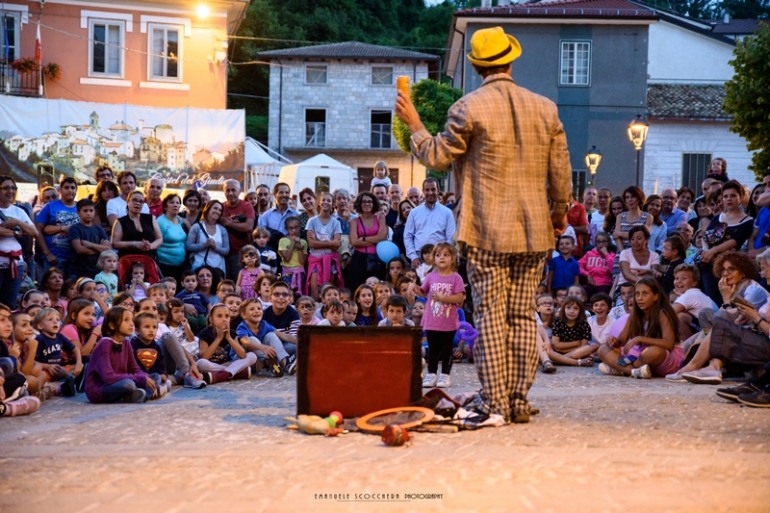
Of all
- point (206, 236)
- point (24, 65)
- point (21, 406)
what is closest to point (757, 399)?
point (21, 406)

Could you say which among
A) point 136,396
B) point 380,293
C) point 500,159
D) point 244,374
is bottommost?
point 244,374

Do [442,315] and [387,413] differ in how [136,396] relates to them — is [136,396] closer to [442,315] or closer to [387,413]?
[442,315]

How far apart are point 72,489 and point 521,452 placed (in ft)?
7.69

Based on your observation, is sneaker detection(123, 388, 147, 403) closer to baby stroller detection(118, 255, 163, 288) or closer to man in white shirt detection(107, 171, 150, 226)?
baby stroller detection(118, 255, 163, 288)

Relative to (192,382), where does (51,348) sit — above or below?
above

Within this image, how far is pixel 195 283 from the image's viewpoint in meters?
14.2

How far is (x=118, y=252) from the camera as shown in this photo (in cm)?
1466

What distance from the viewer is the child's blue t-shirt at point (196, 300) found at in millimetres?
13805

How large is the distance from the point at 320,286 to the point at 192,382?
4.77 metres

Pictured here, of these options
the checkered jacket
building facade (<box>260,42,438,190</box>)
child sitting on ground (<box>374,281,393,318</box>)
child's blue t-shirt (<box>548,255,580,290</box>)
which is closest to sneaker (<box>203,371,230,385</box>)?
child sitting on ground (<box>374,281,393,318</box>)

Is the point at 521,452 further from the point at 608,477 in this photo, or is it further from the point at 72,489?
the point at 72,489

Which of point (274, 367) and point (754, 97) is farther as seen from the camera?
point (754, 97)

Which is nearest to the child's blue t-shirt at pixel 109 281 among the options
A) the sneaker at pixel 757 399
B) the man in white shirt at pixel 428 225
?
the man in white shirt at pixel 428 225

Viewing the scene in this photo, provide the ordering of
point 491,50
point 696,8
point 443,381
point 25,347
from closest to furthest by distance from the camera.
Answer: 1. point 491,50
2. point 25,347
3. point 443,381
4. point 696,8
